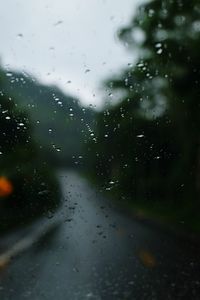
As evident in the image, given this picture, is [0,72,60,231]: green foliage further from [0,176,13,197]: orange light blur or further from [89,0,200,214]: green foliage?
[89,0,200,214]: green foliage

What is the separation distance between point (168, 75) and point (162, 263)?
1.35 metres

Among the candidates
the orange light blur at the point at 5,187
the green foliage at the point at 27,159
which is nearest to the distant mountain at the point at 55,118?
the green foliage at the point at 27,159

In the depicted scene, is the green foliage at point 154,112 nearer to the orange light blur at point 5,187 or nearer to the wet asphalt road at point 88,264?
the wet asphalt road at point 88,264

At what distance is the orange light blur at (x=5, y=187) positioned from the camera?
14.9 ft

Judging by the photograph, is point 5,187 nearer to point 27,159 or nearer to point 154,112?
point 27,159

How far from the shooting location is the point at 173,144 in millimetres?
4590

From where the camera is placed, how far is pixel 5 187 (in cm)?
458

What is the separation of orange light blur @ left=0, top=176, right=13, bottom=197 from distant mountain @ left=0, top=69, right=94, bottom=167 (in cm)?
34

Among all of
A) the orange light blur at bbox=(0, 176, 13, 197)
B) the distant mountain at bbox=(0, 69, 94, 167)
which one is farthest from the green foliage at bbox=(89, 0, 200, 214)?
the orange light blur at bbox=(0, 176, 13, 197)

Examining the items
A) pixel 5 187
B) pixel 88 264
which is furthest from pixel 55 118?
pixel 88 264

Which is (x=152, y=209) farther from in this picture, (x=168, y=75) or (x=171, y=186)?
(x=168, y=75)

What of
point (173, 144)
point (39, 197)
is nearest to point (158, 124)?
point (173, 144)

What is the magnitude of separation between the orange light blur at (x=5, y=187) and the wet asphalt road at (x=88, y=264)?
309 millimetres

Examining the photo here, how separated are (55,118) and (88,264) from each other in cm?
90
